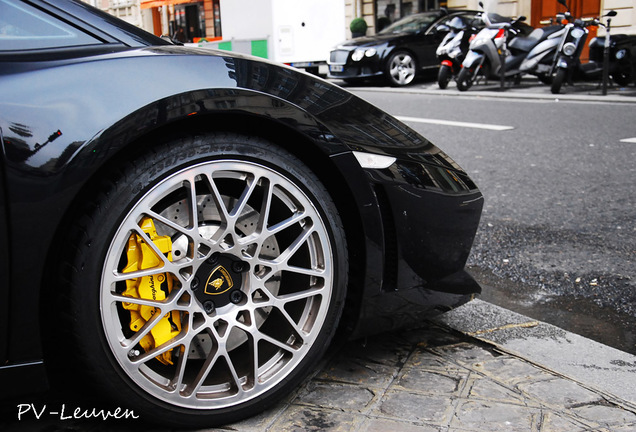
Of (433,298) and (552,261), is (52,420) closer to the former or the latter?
(433,298)

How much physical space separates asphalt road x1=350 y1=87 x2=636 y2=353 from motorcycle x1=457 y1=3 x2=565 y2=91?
4.27 m

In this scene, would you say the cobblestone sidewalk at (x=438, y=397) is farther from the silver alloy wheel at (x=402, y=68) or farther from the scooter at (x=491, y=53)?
the silver alloy wheel at (x=402, y=68)

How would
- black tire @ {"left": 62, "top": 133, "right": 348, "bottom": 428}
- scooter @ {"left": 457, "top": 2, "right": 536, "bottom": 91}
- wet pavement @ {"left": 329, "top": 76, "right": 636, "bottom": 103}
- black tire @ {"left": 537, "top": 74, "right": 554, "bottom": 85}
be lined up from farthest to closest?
black tire @ {"left": 537, "top": 74, "right": 554, "bottom": 85}, scooter @ {"left": 457, "top": 2, "right": 536, "bottom": 91}, wet pavement @ {"left": 329, "top": 76, "right": 636, "bottom": 103}, black tire @ {"left": 62, "top": 133, "right": 348, "bottom": 428}

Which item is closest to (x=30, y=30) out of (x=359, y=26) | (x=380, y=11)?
(x=359, y=26)

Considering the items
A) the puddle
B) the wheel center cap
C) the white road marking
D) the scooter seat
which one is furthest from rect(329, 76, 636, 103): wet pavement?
the wheel center cap

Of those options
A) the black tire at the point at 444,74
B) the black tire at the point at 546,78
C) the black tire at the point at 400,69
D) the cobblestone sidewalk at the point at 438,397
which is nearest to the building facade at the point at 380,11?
the black tire at the point at 546,78

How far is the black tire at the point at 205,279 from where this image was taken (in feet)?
6.03

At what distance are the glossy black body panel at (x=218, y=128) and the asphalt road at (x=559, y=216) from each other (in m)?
0.91

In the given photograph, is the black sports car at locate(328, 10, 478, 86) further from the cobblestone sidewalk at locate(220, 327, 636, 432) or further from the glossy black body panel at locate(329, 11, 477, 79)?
the cobblestone sidewalk at locate(220, 327, 636, 432)

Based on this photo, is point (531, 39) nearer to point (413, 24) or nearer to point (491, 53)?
point (491, 53)

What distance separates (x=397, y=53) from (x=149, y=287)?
14797 millimetres

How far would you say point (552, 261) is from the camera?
377cm

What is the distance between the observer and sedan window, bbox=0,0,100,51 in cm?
188

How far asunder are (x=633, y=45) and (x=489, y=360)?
1119cm
